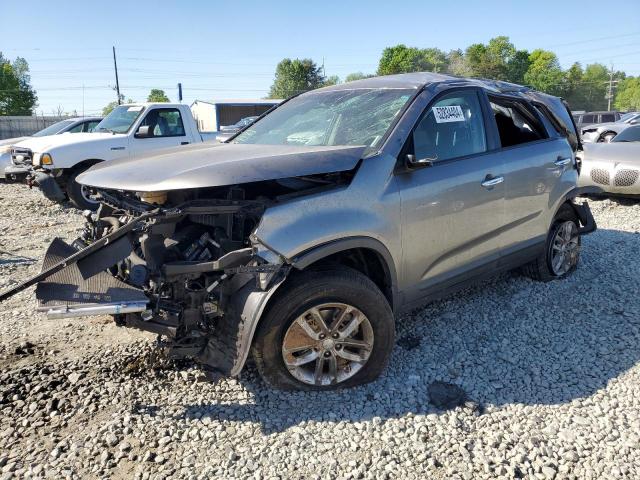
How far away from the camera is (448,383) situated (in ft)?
10.3

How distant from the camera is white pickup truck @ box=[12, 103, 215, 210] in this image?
8531 millimetres

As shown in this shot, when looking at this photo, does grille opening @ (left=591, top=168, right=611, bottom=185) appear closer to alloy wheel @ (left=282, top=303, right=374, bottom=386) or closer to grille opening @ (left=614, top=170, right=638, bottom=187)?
grille opening @ (left=614, top=170, right=638, bottom=187)

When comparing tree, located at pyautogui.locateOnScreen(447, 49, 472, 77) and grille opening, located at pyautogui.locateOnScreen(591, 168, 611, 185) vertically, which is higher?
tree, located at pyautogui.locateOnScreen(447, 49, 472, 77)

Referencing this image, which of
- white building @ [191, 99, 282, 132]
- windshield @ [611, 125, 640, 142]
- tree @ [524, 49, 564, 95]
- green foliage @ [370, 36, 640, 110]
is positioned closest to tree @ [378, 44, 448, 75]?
green foliage @ [370, 36, 640, 110]

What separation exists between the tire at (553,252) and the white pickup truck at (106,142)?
6401 millimetres

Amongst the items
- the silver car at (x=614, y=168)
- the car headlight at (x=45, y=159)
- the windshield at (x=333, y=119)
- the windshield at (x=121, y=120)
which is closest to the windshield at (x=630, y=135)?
the silver car at (x=614, y=168)

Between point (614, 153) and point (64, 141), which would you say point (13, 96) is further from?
point (614, 153)

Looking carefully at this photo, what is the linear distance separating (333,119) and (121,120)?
24.7 ft

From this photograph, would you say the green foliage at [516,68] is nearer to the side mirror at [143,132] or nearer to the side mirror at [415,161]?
the side mirror at [143,132]

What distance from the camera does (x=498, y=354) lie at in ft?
11.5

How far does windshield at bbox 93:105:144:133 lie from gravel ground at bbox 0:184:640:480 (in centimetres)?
625

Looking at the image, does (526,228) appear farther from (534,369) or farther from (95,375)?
(95,375)

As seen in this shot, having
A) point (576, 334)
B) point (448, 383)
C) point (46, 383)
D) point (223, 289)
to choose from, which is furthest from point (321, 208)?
point (576, 334)

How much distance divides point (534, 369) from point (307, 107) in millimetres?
2634
